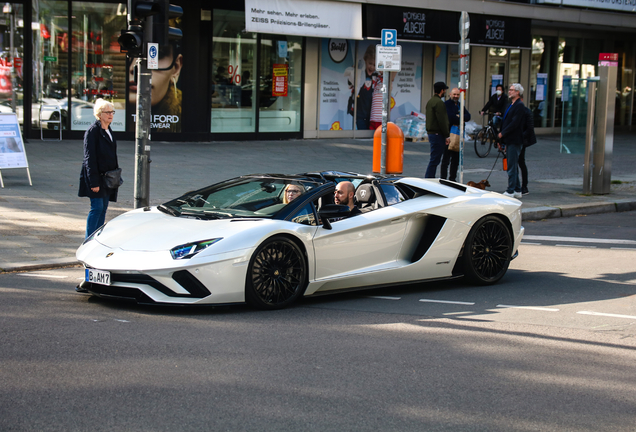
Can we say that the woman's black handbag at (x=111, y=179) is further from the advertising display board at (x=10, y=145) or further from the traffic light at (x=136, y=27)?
the advertising display board at (x=10, y=145)

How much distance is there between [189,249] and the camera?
20.5ft

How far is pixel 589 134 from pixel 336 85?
10.3 meters

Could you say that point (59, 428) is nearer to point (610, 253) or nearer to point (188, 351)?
point (188, 351)

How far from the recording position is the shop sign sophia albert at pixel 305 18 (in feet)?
68.6

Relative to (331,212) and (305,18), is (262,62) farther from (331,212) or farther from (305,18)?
(331,212)

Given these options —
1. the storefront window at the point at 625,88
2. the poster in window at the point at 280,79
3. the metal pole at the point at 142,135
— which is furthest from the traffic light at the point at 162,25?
the storefront window at the point at 625,88

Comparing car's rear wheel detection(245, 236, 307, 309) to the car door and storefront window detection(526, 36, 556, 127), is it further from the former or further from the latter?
storefront window detection(526, 36, 556, 127)

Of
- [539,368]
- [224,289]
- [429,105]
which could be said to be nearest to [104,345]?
[224,289]

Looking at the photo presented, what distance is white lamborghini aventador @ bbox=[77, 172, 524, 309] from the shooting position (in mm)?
6242

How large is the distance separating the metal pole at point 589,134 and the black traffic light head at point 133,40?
897cm

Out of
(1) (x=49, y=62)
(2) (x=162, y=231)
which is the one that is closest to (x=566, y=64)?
(1) (x=49, y=62)

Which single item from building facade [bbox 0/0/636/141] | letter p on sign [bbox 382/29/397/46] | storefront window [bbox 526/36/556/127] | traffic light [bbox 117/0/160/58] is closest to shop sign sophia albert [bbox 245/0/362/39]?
building facade [bbox 0/0/636/141]

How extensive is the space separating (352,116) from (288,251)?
18.2m

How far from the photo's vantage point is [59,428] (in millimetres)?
3928
